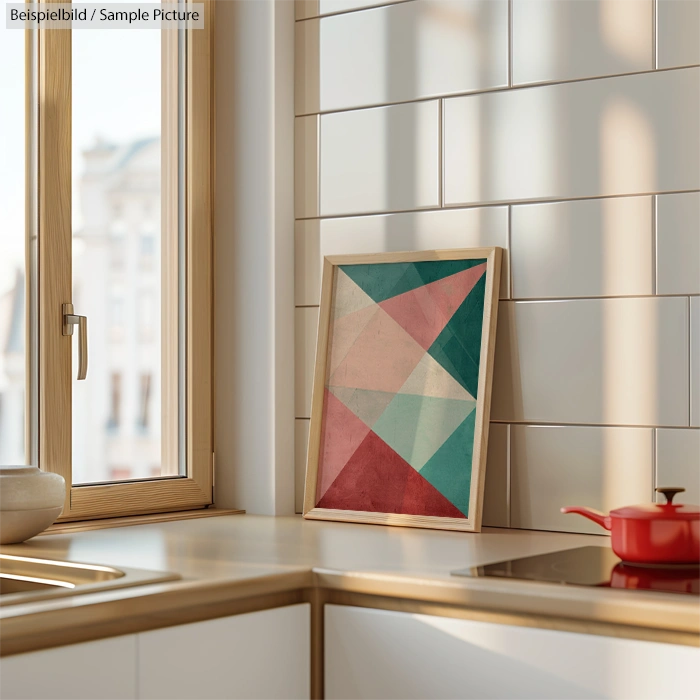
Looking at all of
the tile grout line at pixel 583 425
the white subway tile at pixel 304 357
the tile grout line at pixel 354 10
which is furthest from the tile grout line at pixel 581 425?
the tile grout line at pixel 354 10

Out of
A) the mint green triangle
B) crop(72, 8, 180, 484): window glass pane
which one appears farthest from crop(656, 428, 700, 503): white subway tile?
crop(72, 8, 180, 484): window glass pane

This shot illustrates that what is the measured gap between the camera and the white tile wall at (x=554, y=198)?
157 cm

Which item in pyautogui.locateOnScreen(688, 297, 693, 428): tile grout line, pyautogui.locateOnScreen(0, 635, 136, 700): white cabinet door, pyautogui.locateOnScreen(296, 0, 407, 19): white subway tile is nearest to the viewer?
pyautogui.locateOnScreen(0, 635, 136, 700): white cabinet door

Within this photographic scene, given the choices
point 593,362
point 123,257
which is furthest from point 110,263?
point 593,362

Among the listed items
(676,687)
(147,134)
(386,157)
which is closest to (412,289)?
(386,157)

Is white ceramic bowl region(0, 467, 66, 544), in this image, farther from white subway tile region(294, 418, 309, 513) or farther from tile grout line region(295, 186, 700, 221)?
tile grout line region(295, 186, 700, 221)

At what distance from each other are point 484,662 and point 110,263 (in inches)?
40.3

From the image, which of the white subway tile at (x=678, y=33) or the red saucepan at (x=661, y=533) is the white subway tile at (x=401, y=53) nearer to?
the white subway tile at (x=678, y=33)

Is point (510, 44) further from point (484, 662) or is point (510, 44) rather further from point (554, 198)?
point (484, 662)

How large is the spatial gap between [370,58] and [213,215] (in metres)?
0.42

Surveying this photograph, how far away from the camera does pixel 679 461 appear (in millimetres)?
1562

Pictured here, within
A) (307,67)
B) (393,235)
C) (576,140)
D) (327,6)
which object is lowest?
(393,235)

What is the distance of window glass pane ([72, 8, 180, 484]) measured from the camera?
179 centimetres

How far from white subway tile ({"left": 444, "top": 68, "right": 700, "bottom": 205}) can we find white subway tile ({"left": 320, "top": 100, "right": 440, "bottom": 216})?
0.13ft
